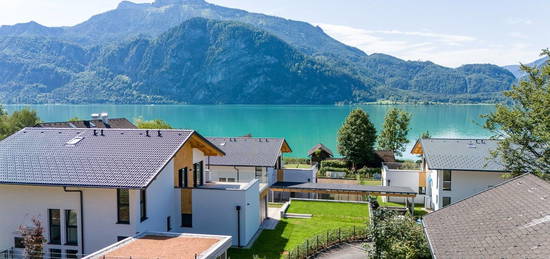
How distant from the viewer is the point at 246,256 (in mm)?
18391

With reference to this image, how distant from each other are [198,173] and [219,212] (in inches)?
128

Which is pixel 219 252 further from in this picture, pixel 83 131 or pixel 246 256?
pixel 83 131

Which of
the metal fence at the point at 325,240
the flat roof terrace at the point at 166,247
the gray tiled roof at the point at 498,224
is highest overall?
the gray tiled roof at the point at 498,224

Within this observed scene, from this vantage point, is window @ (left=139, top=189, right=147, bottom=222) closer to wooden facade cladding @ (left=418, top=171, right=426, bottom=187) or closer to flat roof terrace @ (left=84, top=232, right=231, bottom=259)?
flat roof terrace @ (left=84, top=232, right=231, bottom=259)

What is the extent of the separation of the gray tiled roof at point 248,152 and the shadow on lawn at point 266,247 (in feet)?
38.9

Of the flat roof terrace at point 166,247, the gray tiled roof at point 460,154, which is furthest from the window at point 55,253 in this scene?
the gray tiled roof at point 460,154

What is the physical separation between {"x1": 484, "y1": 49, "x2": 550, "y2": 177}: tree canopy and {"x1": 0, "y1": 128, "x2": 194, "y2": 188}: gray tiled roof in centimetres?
1664

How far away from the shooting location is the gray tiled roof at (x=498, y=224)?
28.0 feet

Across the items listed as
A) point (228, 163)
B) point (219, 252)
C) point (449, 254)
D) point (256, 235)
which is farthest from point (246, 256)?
point (228, 163)

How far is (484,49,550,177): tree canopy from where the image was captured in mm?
20438

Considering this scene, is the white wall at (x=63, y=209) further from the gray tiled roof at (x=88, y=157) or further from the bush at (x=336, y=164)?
the bush at (x=336, y=164)

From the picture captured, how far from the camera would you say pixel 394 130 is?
56.8 m

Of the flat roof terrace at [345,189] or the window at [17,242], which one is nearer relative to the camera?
the window at [17,242]

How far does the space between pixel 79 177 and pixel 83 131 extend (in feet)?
15.3
